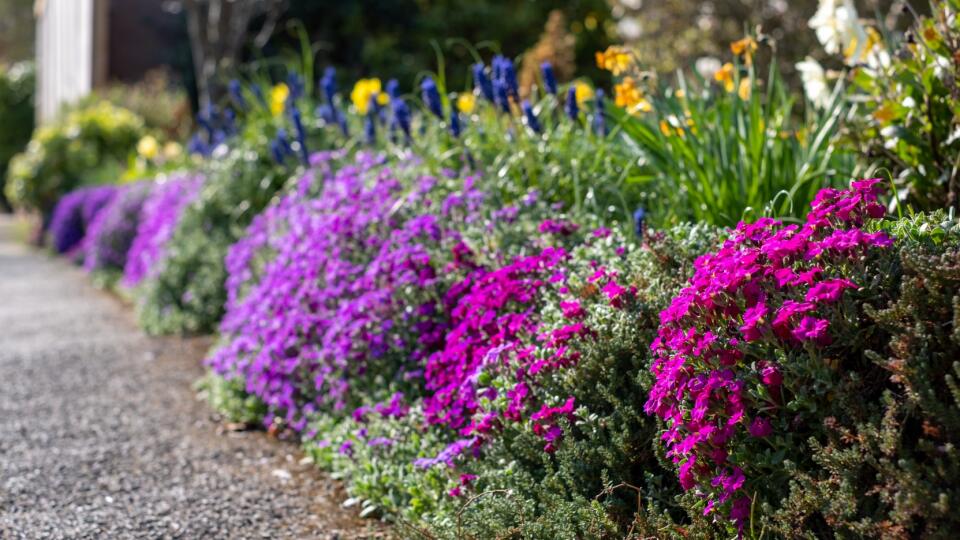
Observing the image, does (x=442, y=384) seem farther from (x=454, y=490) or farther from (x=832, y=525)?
(x=832, y=525)

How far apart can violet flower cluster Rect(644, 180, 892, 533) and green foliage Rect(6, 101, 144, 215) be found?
1323cm

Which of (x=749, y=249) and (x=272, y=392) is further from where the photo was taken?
(x=272, y=392)

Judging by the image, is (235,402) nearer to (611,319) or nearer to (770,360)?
(611,319)

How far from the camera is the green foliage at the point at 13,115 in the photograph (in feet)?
95.3

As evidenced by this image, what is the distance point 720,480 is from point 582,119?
284cm

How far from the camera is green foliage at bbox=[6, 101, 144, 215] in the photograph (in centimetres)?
1490

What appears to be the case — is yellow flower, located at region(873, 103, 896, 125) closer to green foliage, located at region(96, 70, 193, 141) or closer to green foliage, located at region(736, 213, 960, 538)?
green foliage, located at region(736, 213, 960, 538)

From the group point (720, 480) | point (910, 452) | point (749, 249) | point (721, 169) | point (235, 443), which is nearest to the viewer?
point (910, 452)

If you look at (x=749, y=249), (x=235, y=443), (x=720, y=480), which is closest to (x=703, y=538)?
(x=720, y=480)

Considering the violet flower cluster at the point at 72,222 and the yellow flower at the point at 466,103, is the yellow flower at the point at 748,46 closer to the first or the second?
the yellow flower at the point at 466,103

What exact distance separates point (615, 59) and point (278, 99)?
3.95m

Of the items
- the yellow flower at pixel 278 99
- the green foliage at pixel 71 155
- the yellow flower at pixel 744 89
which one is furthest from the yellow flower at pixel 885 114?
the green foliage at pixel 71 155

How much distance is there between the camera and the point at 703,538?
2471 millimetres

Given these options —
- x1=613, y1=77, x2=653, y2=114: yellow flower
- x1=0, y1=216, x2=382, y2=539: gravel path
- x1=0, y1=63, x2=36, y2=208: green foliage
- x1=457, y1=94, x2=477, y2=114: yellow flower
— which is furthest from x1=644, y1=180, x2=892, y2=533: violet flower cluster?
x1=0, y1=63, x2=36, y2=208: green foliage
